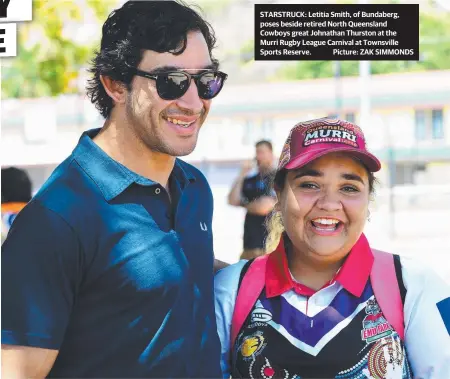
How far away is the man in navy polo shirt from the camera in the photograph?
177 cm

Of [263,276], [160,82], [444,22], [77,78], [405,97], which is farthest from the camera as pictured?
[77,78]

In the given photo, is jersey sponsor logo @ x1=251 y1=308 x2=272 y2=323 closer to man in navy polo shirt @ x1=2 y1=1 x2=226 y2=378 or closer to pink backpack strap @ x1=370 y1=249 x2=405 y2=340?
man in navy polo shirt @ x1=2 y1=1 x2=226 y2=378

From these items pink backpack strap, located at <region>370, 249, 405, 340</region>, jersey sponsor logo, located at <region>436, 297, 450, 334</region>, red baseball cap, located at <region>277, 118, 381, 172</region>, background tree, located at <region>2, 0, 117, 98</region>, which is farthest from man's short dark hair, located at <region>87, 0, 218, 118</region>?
background tree, located at <region>2, 0, 117, 98</region>

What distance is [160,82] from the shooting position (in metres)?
1.90

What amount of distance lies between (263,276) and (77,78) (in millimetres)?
3780

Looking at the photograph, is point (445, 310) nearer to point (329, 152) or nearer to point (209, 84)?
point (329, 152)

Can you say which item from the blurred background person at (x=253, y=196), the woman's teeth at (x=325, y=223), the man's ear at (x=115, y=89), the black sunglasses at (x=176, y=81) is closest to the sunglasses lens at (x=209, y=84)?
the black sunglasses at (x=176, y=81)

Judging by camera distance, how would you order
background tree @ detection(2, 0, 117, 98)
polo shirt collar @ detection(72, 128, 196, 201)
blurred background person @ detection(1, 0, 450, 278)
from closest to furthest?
1. polo shirt collar @ detection(72, 128, 196, 201)
2. blurred background person @ detection(1, 0, 450, 278)
3. background tree @ detection(2, 0, 117, 98)

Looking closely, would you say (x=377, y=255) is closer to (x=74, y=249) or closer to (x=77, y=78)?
(x=74, y=249)

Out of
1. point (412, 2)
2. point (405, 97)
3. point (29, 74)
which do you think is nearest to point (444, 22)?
point (412, 2)

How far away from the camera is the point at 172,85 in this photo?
1.91 m

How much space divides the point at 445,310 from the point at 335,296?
0.89 ft

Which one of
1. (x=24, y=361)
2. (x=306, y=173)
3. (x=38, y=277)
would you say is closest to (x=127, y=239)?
(x=38, y=277)

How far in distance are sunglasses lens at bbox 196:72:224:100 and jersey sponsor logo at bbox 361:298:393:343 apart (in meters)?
0.68
